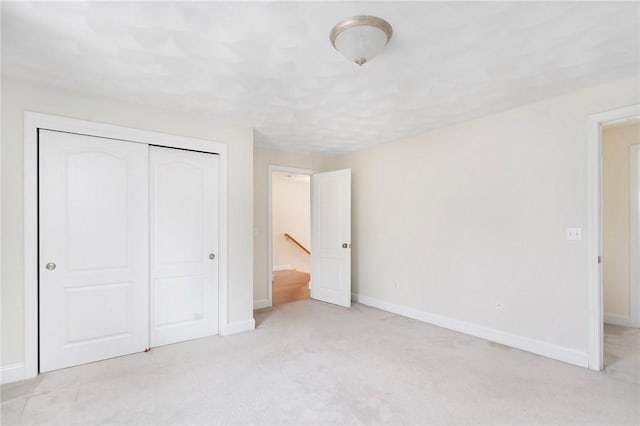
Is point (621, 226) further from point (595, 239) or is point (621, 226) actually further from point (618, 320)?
point (595, 239)

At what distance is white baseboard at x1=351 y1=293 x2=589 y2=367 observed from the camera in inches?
111

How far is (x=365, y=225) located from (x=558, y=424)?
325 centimetres

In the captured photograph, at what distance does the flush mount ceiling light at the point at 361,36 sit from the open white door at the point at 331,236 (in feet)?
9.29

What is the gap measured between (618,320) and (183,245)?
519 centimetres

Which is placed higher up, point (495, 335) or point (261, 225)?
point (261, 225)

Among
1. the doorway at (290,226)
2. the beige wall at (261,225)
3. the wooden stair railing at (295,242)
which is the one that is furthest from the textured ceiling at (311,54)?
the wooden stair railing at (295,242)

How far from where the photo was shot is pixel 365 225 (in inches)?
194

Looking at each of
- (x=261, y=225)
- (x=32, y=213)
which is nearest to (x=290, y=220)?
(x=261, y=225)

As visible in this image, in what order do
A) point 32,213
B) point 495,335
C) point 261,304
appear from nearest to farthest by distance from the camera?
point 32,213
point 495,335
point 261,304

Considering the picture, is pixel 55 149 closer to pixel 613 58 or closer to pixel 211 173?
pixel 211 173

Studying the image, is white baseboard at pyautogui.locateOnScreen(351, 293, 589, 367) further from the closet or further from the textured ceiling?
the closet

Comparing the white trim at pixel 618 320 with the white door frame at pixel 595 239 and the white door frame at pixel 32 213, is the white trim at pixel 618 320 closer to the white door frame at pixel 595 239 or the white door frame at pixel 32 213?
the white door frame at pixel 595 239

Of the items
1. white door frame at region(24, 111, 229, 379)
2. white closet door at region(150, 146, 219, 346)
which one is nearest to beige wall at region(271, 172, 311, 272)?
white closet door at region(150, 146, 219, 346)

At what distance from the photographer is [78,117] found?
2.79 metres
